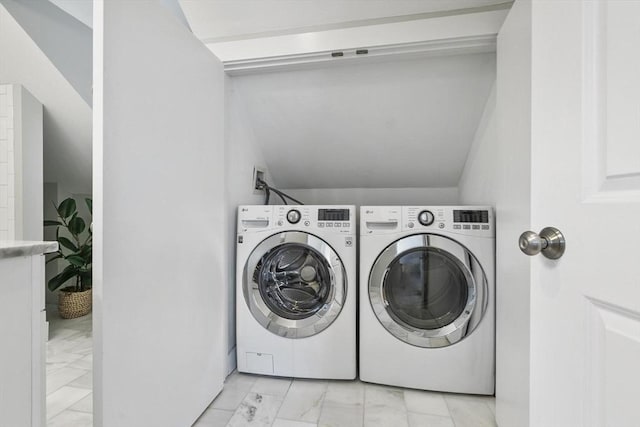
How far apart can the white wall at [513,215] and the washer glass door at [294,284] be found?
734mm

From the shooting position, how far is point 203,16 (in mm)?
1453

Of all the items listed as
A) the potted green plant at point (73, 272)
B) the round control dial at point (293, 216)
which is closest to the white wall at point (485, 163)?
the round control dial at point (293, 216)

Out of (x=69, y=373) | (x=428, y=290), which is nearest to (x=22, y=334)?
(x=69, y=373)

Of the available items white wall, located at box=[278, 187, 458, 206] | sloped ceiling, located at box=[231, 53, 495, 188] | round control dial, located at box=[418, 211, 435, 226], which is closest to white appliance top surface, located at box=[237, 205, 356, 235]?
round control dial, located at box=[418, 211, 435, 226]

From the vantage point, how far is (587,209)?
1.44 feet

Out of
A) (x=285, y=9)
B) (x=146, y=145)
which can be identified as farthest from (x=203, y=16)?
(x=146, y=145)

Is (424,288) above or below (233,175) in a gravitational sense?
below

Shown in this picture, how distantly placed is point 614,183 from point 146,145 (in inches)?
45.9

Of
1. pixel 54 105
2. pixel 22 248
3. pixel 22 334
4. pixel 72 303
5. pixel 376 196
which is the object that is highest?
pixel 54 105

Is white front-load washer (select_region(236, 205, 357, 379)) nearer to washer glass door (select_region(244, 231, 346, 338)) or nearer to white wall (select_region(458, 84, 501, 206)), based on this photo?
washer glass door (select_region(244, 231, 346, 338))

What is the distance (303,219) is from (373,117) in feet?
2.65

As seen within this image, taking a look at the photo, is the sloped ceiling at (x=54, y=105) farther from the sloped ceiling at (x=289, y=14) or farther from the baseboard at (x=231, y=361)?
the baseboard at (x=231, y=361)

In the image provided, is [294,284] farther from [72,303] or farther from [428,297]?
[72,303]

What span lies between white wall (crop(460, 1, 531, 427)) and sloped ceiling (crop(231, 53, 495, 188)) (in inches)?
15.4
